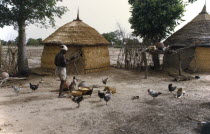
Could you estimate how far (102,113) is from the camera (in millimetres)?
7312

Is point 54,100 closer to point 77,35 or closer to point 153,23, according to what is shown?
point 77,35

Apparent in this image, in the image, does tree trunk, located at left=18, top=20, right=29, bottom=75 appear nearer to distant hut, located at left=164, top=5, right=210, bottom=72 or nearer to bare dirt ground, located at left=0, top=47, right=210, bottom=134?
bare dirt ground, located at left=0, top=47, right=210, bottom=134

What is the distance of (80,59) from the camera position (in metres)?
15.3

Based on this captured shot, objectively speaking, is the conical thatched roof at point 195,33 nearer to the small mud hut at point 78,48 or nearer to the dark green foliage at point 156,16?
the dark green foliage at point 156,16

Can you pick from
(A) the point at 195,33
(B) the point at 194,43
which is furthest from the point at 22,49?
(A) the point at 195,33

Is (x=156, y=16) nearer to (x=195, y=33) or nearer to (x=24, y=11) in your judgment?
(x=195, y=33)

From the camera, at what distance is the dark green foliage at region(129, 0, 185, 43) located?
16.2 metres

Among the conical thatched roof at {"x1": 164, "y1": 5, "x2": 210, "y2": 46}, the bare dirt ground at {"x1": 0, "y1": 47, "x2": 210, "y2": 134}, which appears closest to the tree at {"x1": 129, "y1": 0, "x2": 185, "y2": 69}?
the conical thatched roof at {"x1": 164, "y1": 5, "x2": 210, "y2": 46}

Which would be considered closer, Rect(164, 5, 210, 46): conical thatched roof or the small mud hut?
the small mud hut

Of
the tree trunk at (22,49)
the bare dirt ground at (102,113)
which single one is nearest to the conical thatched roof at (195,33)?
the bare dirt ground at (102,113)

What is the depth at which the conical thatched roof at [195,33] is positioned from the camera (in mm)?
16453

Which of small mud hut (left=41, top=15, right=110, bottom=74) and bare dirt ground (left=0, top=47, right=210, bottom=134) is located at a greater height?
small mud hut (left=41, top=15, right=110, bottom=74)

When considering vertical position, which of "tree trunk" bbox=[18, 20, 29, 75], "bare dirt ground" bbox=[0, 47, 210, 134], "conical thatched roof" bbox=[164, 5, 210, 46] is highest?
"conical thatched roof" bbox=[164, 5, 210, 46]

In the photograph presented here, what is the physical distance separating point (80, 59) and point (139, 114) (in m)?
8.70
